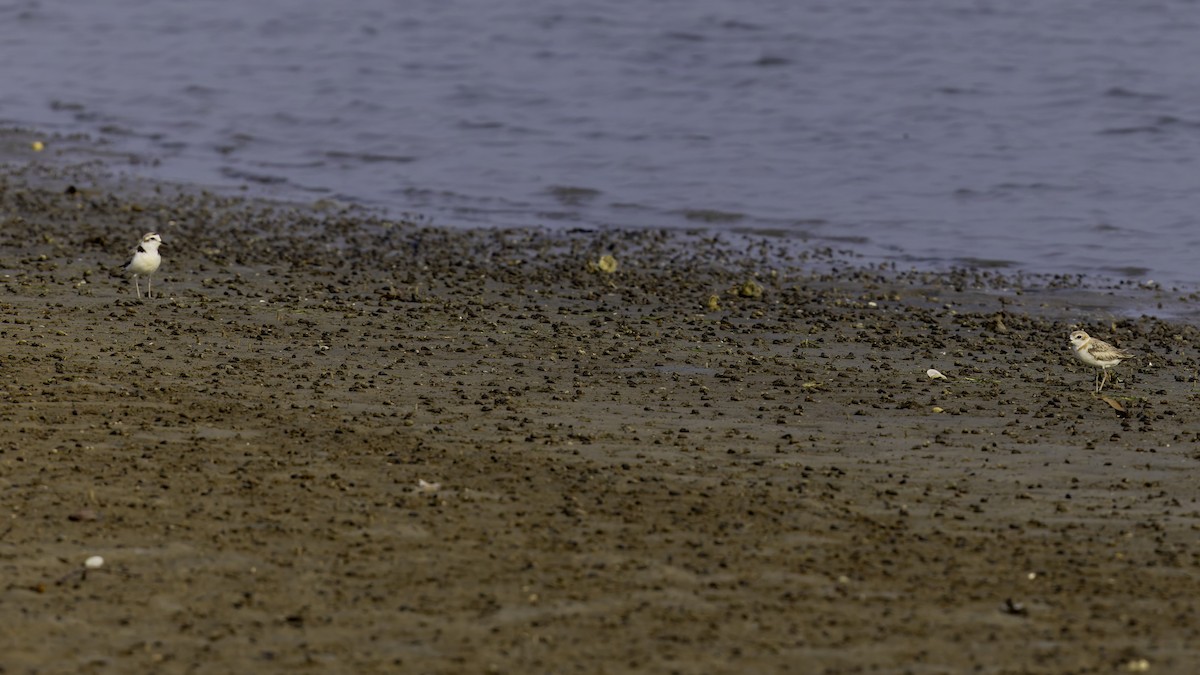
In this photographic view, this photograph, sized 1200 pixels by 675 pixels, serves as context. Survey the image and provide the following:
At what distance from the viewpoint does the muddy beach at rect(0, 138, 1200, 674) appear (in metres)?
6.61

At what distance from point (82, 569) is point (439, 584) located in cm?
155

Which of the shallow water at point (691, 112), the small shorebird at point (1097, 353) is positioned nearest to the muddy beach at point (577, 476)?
the small shorebird at point (1097, 353)

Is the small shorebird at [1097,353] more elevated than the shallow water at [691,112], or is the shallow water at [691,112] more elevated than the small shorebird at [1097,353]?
the small shorebird at [1097,353]

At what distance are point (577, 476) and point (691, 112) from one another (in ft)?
59.8

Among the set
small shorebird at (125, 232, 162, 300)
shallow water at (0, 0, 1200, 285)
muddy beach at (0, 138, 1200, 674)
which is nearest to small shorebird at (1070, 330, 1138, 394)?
muddy beach at (0, 138, 1200, 674)

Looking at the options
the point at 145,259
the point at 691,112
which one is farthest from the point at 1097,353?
the point at 691,112

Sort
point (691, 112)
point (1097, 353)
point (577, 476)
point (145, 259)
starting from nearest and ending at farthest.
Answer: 1. point (577, 476)
2. point (1097, 353)
3. point (145, 259)
4. point (691, 112)

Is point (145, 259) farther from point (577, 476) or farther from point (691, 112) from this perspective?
point (691, 112)

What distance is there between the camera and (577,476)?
28.2 feet

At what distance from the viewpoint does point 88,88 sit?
2914 cm

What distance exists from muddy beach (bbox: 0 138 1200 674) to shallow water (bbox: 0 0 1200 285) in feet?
15.5

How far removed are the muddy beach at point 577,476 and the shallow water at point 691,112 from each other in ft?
15.5

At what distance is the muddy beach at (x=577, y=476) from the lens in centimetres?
661

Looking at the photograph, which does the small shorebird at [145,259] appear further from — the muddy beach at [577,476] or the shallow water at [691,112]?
the shallow water at [691,112]
